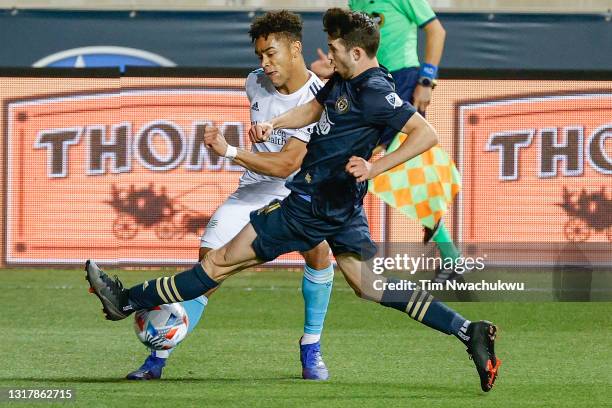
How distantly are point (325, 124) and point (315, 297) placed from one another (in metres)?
1.10

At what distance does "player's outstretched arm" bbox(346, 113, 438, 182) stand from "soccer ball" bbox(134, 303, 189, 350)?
131cm

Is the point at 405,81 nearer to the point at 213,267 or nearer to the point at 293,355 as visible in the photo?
the point at 293,355

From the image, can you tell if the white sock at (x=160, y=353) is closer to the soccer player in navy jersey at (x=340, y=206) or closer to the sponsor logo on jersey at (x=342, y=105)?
the soccer player in navy jersey at (x=340, y=206)

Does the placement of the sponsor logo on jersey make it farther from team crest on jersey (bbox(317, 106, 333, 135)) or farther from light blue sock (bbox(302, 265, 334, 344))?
light blue sock (bbox(302, 265, 334, 344))

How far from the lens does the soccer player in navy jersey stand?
6758mm

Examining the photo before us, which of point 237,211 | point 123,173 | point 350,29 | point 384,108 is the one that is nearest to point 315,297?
point 237,211

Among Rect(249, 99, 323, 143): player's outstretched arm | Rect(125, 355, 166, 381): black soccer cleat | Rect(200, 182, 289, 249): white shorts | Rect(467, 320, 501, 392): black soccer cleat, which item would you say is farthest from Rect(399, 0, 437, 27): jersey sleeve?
Rect(125, 355, 166, 381): black soccer cleat

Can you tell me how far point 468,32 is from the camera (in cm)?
1383

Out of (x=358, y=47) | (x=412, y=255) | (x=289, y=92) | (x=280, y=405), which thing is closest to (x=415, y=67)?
(x=412, y=255)

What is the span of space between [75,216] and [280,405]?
6261 millimetres

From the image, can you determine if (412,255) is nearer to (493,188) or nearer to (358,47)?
(493,188)

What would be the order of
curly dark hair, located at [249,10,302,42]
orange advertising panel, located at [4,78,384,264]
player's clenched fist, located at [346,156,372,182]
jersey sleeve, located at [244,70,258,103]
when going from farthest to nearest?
orange advertising panel, located at [4,78,384,264] < jersey sleeve, located at [244,70,258,103] < curly dark hair, located at [249,10,302,42] < player's clenched fist, located at [346,156,372,182]

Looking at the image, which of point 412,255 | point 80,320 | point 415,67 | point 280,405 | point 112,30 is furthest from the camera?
point 112,30

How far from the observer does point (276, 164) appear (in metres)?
7.30
